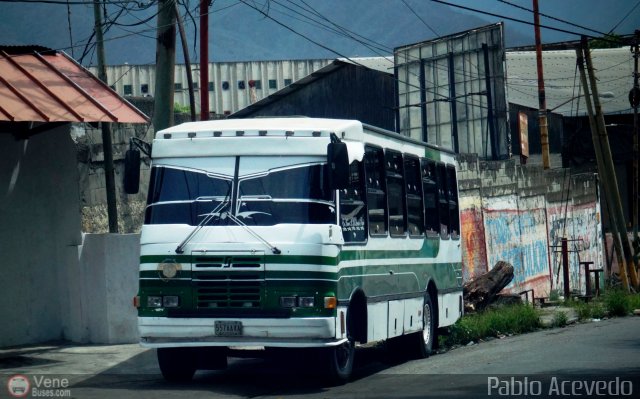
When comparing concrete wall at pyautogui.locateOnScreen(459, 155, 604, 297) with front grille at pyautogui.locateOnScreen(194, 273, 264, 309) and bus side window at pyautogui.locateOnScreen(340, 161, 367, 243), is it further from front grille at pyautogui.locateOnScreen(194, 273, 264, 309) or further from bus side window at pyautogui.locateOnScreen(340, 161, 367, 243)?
front grille at pyautogui.locateOnScreen(194, 273, 264, 309)

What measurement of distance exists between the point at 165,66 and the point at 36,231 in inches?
129

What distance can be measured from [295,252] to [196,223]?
1289mm

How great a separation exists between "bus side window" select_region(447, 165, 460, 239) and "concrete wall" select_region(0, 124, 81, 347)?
6249mm

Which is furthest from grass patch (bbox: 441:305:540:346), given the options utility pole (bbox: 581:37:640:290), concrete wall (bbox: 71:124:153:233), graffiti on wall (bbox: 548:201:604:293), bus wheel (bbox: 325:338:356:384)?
graffiti on wall (bbox: 548:201:604:293)

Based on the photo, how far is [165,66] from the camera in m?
16.6

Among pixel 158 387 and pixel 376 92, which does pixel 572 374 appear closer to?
pixel 158 387

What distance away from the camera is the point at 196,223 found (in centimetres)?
1238

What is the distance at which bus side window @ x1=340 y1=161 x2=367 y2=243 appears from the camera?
12656 mm

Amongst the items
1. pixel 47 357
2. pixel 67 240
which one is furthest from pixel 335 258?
pixel 67 240

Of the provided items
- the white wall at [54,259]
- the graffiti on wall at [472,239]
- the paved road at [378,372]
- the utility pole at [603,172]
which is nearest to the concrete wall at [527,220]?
the graffiti on wall at [472,239]

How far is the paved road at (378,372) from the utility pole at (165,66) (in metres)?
3.58

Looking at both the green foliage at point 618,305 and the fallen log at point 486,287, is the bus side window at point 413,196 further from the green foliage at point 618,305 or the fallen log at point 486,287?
the green foliage at point 618,305

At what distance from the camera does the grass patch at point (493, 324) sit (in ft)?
61.2

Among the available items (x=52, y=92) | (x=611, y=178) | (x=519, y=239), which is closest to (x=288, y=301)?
(x=52, y=92)
